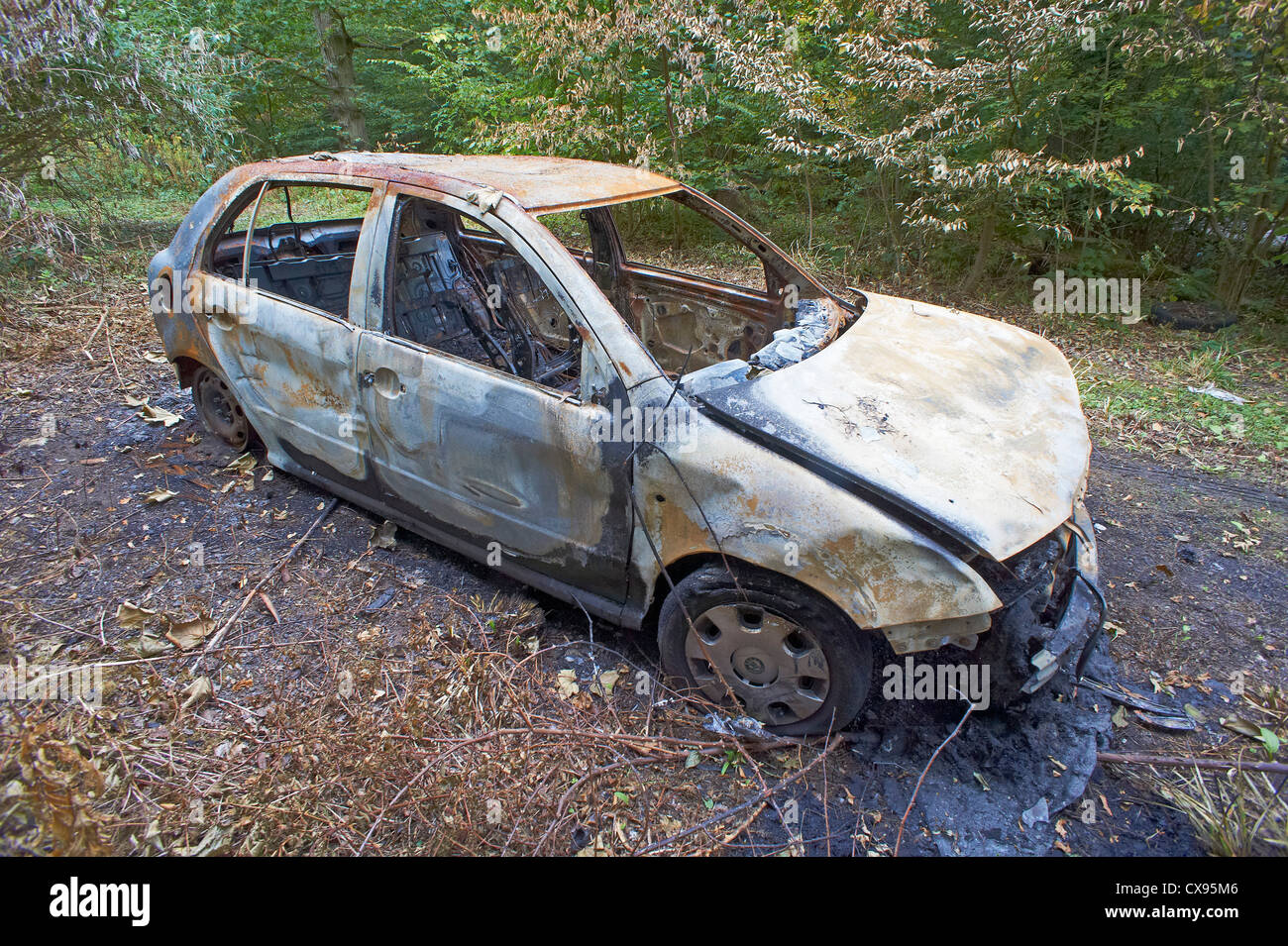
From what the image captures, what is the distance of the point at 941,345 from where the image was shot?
2.80 meters

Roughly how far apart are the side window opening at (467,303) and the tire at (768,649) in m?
1.20

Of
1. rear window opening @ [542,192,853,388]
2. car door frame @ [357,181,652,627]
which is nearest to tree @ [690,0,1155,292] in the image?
rear window opening @ [542,192,853,388]

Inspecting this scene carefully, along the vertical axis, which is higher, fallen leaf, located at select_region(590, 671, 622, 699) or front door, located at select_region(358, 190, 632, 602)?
front door, located at select_region(358, 190, 632, 602)

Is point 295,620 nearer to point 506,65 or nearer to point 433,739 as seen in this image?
point 433,739

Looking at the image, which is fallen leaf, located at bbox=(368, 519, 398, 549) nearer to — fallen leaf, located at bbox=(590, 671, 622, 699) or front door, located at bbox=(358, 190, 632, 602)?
front door, located at bbox=(358, 190, 632, 602)

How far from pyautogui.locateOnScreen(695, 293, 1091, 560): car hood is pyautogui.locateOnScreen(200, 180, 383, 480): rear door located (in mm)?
1569

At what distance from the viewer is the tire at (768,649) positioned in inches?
85.8

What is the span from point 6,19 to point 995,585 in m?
7.66

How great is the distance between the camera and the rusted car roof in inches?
102

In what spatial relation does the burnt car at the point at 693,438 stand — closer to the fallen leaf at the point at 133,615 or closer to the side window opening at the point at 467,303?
the side window opening at the point at 467,303

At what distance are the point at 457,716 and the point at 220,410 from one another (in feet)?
8.23

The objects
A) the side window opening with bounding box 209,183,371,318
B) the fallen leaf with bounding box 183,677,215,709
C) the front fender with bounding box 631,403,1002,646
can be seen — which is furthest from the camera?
the side window opening with bounding box 209,183,371,318

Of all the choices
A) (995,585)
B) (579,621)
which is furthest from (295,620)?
(995,585)

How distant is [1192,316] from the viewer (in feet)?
20.0
